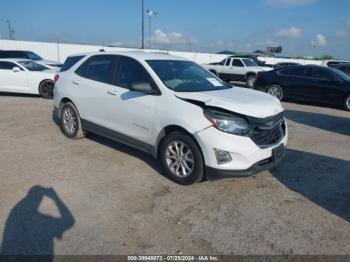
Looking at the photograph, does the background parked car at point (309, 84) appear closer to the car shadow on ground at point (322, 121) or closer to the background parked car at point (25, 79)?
the car shadow on ground at point (322, 121)

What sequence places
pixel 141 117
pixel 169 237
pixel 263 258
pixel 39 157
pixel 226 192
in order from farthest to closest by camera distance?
pixel 39 157
pixel 141 117
pixel 226 192
pixel 169 237
pixel 263 258

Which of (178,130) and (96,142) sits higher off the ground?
(178,130)

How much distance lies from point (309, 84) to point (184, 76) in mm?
8384

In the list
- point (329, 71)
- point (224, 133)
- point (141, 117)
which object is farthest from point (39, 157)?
point (329, 71)

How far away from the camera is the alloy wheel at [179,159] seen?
4270 millimetres

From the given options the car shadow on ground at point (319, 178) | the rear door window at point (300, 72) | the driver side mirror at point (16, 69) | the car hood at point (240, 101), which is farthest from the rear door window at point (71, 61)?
the rear door window at point (300, 72)

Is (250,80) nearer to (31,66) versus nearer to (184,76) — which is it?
(31,66)

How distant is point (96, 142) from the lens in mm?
6348

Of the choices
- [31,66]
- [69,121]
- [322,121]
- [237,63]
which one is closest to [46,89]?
[31,66]

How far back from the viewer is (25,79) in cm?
1181

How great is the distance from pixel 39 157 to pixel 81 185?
152 cm

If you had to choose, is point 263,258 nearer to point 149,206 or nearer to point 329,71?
point 149,206

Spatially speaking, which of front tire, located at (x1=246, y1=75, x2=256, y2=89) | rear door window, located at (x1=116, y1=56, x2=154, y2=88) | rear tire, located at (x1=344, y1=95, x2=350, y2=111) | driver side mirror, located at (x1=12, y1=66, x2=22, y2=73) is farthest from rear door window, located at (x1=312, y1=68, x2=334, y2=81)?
driver side mirror, located at (x1=12, y1=66, x2=22, y2=73)

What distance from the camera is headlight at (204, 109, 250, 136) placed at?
4000 millimetres
